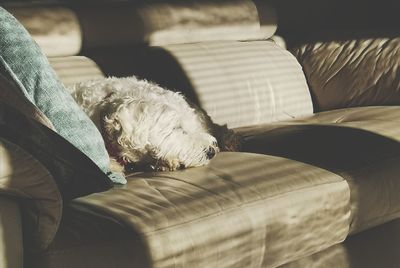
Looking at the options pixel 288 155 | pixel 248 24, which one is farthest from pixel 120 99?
pixel 248 24

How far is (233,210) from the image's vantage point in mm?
1758

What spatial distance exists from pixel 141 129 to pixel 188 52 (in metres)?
0.89

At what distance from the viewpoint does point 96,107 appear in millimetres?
2100

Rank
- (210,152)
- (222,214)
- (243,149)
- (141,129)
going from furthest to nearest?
→ (243,149) → (210,152) → (141,129) → (222,214)

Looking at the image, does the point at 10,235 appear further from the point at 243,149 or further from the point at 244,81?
the point at 244,81

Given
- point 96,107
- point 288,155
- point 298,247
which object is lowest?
point 298,247

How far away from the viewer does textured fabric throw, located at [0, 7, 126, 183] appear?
1.82 metres

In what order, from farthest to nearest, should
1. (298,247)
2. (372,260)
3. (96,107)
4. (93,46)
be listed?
1. (93,46)
2. (372,260)
3. (96,107)
4. (298,247)

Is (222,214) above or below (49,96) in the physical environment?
below

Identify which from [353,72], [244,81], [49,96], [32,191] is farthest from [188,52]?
[32,191]

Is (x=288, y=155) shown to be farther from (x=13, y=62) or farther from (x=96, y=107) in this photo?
(x=13, y=62)

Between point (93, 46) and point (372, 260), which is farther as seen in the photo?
point (93, 46)

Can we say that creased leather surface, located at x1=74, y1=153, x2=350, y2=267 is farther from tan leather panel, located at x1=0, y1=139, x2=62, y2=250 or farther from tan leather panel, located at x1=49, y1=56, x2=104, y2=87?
tan leather panel, located at x1=49, y1=56, x2=104, y2=87

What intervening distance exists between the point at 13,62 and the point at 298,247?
3.07ft
